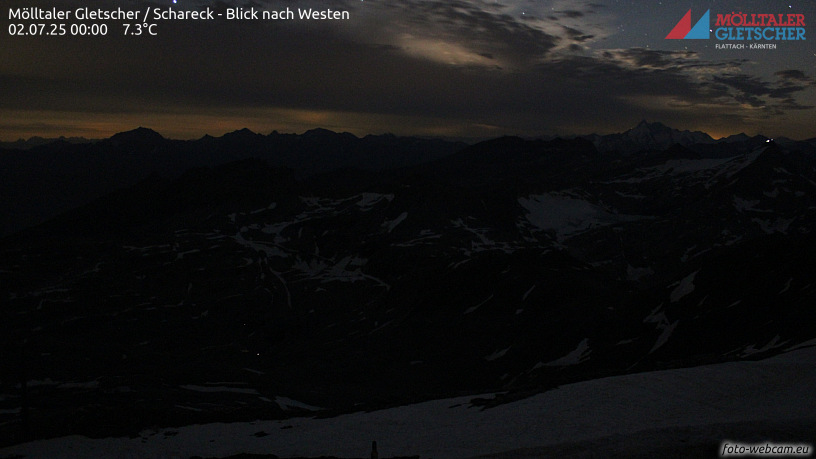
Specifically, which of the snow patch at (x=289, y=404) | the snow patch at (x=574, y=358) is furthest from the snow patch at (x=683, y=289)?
the snow patch at (x=289, y=404)

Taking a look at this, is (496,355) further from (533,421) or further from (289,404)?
(533,421)

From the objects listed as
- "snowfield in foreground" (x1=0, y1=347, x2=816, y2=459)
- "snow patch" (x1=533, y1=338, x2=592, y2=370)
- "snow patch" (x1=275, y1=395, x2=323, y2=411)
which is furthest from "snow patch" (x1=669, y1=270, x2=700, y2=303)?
"snow patch" (x1=275, y1=395, x2=323, y2=411)

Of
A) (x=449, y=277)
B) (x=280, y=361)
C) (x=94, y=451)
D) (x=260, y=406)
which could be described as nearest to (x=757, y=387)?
(x=94, y=451)

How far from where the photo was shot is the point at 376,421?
31.2 meters

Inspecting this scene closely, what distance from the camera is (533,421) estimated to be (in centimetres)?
2519

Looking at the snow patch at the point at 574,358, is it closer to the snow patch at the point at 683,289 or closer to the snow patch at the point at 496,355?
the snow patch at the point at 683,289

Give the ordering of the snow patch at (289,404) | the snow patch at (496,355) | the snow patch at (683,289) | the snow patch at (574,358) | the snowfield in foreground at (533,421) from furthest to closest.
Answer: the snow patch at (496,355)
the snow patch at (683,289)
the snow patch at (574,358)
the snow patch at (289,404)
the snowfield in foreground at (533,421)

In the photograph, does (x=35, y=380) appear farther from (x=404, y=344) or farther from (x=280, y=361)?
(x=404, y=344)

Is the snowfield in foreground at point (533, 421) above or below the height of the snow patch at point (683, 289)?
above

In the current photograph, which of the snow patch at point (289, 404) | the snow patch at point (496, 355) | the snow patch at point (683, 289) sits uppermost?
the snow patch at point (683, 289)

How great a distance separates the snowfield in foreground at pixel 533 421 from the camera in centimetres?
2241

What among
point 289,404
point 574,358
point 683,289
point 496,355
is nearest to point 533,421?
point 289,404

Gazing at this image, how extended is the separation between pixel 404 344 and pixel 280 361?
31.5m

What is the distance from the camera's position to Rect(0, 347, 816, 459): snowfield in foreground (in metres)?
22.4
